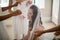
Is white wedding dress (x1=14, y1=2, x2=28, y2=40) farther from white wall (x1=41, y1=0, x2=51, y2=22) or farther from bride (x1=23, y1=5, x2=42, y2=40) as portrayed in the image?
white wall (x1=41, y1=0, x2=51, y2=22)

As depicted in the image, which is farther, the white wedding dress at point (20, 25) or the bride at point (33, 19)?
the white wedding dress at point (20, 25)

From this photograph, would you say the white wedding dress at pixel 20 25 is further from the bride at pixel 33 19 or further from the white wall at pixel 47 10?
the white wall at pixel 47 10

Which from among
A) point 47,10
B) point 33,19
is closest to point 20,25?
point 33,19

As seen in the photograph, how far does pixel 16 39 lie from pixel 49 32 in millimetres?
593

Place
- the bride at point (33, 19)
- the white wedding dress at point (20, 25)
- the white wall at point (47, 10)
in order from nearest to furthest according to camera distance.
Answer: the bride at point (33, 19) < the white wedding dress at point (20, 25) < the white wall at point (47, 10)

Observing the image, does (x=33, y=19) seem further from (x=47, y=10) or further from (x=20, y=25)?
(x=47, y=10)

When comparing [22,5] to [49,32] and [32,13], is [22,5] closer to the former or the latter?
[32,13]

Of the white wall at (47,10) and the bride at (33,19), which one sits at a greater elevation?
the bride at (33,19)

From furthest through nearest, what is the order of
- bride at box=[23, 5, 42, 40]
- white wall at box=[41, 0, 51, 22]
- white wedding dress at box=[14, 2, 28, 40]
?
white wall at box=[41, 0, 51, 22] < white wedding dress at box=[14, 2, 28, 40] < bride at box=[23, 5, 42, 40]

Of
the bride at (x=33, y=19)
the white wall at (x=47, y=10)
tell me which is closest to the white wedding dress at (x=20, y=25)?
the bride at (x=33, y=19)

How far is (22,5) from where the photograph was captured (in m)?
1.51

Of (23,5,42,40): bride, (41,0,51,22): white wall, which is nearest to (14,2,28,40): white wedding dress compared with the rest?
→ (23,5,42,40): bride

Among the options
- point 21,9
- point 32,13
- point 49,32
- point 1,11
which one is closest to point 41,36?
point 49,32

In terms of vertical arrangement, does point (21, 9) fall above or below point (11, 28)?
above
